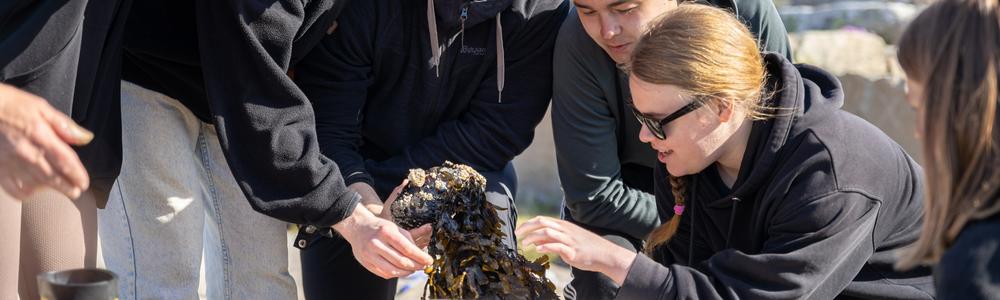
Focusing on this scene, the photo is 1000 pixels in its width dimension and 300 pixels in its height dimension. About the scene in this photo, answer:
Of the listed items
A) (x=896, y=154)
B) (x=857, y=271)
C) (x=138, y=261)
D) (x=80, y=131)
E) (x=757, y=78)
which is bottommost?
(x=138, y=261)

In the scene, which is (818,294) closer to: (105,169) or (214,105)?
(214,105)

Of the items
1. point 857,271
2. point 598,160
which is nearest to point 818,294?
point 857,271

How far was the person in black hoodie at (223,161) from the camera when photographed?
298cm

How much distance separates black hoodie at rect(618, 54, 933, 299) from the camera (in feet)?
8.98

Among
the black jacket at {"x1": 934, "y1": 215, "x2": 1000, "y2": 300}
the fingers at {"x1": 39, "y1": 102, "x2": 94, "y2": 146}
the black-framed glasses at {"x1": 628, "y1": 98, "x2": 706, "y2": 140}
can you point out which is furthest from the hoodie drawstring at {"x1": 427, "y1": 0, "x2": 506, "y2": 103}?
the black jacket at {"x1": 934, "y1": 215, "x2": 1000, "y2": 300}

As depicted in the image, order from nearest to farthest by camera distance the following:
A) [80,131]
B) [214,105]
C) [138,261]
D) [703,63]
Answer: [80,131], [703,63], [214,105], [138,261]

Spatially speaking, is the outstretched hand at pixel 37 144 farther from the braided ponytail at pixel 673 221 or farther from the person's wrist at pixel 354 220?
the braided ponytail at pixel 673 221

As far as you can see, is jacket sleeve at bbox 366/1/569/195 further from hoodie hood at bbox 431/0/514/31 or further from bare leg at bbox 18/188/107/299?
bare leg at bbox 18/188/107/299

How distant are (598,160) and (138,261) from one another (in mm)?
1342

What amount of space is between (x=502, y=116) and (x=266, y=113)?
2.67 ft

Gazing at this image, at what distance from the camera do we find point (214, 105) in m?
3.02

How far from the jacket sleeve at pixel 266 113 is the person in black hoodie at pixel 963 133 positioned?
60.0 inches

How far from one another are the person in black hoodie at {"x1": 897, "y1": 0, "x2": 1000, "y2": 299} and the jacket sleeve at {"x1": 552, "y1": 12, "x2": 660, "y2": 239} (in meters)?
1.40

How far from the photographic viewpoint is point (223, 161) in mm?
3389
